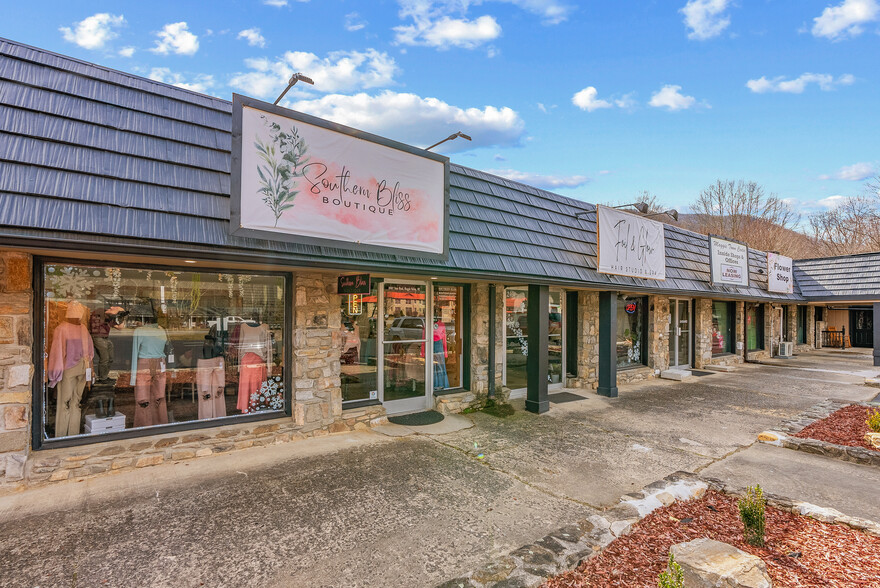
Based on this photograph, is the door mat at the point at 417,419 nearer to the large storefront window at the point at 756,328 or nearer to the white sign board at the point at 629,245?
the white sign board at the point at 629,245

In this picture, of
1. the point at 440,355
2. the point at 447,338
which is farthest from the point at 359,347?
the point at 447,338

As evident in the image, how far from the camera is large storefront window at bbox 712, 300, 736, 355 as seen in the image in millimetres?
14406

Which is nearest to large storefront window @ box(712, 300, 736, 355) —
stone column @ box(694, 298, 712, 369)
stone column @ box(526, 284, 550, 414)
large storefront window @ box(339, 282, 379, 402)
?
stone column @ box(694, 298, 712, 369)

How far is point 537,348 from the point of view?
758 cm

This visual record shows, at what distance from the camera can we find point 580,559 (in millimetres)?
3000

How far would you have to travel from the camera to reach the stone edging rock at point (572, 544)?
2.76 meters

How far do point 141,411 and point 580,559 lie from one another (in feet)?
16.0

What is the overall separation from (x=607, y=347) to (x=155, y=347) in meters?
8.14

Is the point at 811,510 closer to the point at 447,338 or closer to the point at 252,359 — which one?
the point at 447,338

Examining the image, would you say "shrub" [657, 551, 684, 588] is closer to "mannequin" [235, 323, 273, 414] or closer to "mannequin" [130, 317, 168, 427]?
"mannequin" [235, 323, 273, 414]

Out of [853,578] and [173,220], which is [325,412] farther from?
[853,578]

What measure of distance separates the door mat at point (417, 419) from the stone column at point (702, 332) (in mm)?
9925

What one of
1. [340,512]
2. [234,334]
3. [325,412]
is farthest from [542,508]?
[234,334]

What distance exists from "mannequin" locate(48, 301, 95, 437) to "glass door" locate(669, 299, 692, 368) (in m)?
13.0
